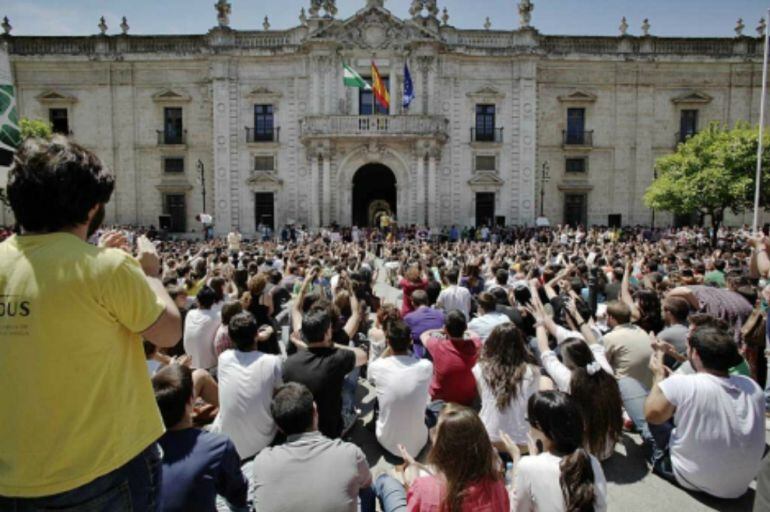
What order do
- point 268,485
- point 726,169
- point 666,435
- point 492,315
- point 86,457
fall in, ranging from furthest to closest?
point 726,169
point 492,315
point 666,435
point 268,485
point 86,457

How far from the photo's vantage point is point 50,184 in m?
1.74

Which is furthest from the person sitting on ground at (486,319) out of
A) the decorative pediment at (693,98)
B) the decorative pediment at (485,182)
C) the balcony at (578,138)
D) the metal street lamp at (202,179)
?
the decorative pediment at (693,98)

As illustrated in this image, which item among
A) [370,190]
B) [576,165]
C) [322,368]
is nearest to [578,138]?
[576,165]

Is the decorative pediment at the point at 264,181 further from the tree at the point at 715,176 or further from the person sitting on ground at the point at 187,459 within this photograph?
the person sitting on ground at the point at 187,459

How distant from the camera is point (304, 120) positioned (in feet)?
90.1

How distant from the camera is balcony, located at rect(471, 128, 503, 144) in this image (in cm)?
2881

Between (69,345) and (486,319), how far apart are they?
190 inches

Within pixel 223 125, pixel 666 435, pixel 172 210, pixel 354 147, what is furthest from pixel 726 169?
pixel 172 210

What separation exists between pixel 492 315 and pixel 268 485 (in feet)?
12.6

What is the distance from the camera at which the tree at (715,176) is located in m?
19.0

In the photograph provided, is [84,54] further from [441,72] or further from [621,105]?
[621,105]

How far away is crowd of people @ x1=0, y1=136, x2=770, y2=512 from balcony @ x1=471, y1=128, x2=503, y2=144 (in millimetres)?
22839

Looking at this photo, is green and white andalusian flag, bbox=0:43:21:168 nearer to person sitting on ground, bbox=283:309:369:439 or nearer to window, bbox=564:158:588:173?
person sitting on ground, bbox=283:309:369:439

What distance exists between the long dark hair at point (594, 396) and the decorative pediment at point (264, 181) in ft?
86.9
